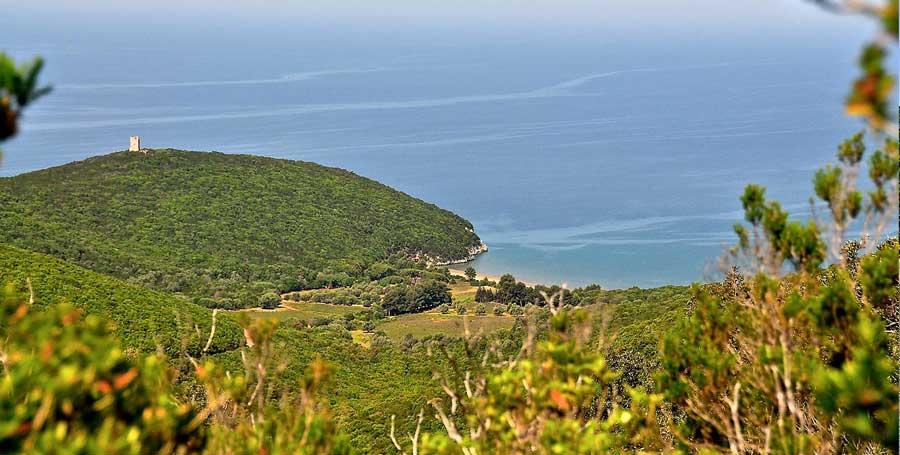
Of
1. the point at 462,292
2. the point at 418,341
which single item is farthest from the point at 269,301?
the point at 418,341

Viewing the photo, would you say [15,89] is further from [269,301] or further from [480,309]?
[269,301]

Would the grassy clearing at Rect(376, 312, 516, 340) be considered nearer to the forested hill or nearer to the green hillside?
the forested hill

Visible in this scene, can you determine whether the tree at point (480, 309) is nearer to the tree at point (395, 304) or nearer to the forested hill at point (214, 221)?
the tree at point (395, 304)

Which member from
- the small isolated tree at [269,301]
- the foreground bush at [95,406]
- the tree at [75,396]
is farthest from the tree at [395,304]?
the tree at [75,396]

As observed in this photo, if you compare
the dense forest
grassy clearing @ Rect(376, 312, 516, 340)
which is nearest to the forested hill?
the dense forest

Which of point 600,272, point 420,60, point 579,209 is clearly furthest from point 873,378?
point 420,60

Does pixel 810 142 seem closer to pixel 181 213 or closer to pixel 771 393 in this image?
pixel 181 213
